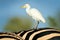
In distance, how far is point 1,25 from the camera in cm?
271

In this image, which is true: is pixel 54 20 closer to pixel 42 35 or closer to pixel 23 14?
pixel 23 14

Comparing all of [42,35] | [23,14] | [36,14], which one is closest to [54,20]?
[23,14]

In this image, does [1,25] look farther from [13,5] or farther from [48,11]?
[48,11]

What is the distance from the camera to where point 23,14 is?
2811 mm

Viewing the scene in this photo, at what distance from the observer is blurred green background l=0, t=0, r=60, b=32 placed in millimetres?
2797

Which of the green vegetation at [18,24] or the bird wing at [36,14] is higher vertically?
the green vegetation at [18,24]

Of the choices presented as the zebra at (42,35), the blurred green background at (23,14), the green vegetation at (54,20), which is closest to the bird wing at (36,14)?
the blurred green background at (23,14)

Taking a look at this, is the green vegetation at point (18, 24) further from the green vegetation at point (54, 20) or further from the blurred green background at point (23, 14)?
the green vegetation at point (54, 20)

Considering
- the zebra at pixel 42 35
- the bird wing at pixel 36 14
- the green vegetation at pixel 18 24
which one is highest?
the green vegetation at pixel 18 24

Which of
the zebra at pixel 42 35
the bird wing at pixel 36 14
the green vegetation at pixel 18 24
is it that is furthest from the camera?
the green vegetation at pixel 18 24

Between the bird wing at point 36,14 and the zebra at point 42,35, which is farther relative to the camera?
the bird wing at point 36,14

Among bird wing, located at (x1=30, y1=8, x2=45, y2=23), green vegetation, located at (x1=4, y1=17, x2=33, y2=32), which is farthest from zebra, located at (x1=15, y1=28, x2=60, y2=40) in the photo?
green vegetation, located at (x1=4, y1=17, x2=33, y2=32)

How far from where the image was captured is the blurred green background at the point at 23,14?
2.80 meters

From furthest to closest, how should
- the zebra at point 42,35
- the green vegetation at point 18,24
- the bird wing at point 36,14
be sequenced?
1. the green vegetation at point 18,24
2. the bird wing at point 36,14
3. the zebra at point 42,35
